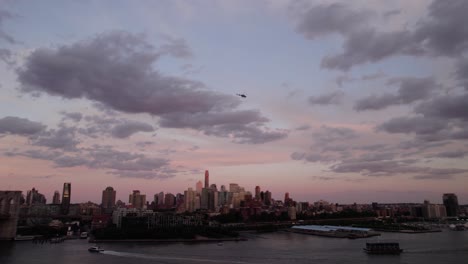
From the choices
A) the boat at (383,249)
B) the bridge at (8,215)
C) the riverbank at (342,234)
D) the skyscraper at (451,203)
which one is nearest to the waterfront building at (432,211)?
the skyscraper at (451,203)

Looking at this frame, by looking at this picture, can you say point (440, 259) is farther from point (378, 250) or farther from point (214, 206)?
point (214, 206)

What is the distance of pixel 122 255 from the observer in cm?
2423

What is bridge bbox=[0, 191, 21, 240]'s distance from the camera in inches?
1548

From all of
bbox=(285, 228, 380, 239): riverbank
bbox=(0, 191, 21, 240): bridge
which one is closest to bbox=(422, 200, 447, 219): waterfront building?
bbox=(285, 228, 380, 239): riverbank

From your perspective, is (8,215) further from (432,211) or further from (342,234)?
(432,211)

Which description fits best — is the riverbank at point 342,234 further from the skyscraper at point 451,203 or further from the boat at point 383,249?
the skyscraper at point 451,203

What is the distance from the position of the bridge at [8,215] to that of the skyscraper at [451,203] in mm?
99429

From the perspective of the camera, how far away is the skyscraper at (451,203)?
100 m

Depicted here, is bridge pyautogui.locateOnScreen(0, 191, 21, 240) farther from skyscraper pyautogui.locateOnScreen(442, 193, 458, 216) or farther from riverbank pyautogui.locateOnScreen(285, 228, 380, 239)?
skyscraper pyautogui.locateOnScreen(442, 193, 458, 216)

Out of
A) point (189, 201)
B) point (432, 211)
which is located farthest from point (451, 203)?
point (189, 201)

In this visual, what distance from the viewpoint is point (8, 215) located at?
1528 inches

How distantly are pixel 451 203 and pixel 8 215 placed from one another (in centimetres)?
10213

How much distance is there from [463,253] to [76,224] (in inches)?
1975

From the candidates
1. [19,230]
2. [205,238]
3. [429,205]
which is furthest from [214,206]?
[205,238]
